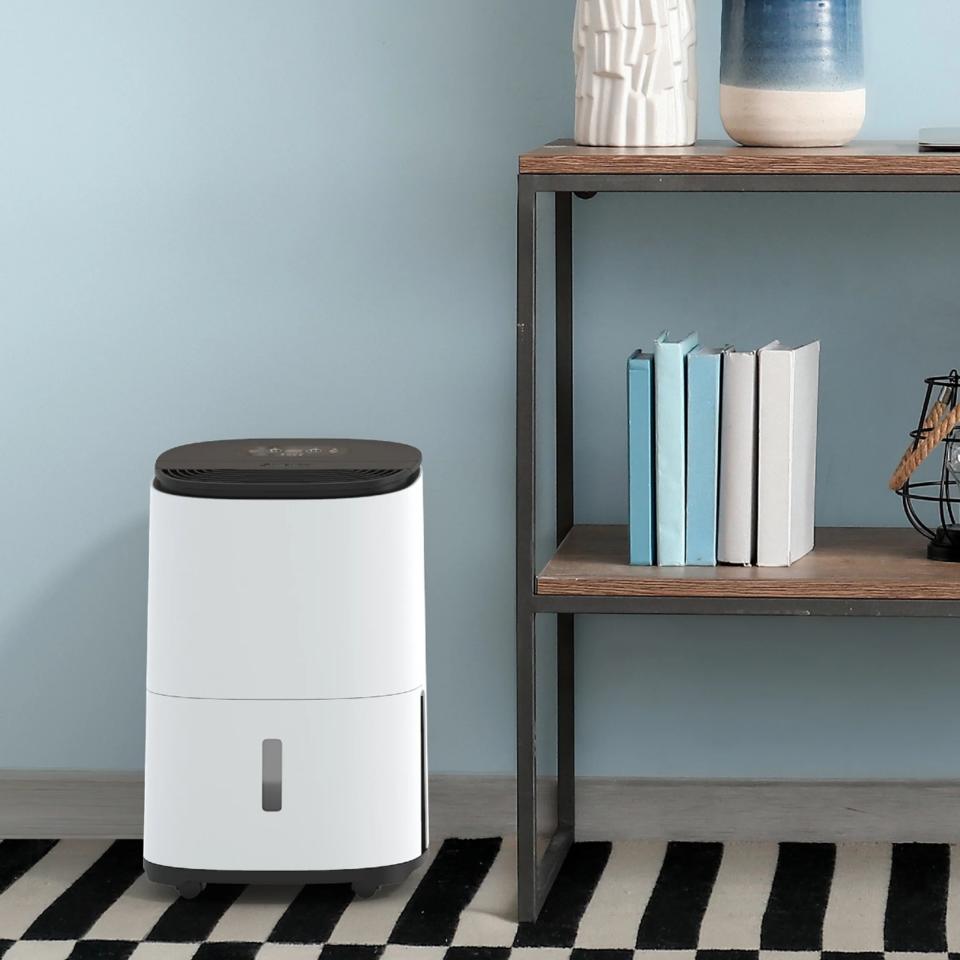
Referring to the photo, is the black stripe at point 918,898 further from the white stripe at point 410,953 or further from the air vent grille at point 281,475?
the air vent grille at point 281,475

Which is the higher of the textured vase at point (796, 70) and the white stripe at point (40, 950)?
the textured vase at point (796, 70)

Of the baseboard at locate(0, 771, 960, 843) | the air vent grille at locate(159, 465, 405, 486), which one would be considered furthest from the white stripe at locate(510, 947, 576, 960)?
the air vent grille at locate(159, 465, 405, 486)

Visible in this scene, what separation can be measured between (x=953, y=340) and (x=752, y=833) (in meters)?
0.73

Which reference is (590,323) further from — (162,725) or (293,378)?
(162,725)

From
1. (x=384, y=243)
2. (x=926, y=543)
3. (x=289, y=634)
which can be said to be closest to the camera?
(x=289, y=634)

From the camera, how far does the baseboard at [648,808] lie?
6.69 ft

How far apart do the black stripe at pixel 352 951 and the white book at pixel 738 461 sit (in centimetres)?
61

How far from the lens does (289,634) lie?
175cm

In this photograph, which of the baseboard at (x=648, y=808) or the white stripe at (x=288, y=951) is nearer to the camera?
the white stripe at (x=288, y=951)

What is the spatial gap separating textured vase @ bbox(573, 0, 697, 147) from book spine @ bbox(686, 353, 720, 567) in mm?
273

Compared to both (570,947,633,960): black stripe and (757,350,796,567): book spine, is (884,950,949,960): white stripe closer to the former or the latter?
(570,947,633,960): black stripe

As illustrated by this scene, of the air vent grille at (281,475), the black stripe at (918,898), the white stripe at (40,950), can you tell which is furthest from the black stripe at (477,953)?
the air vent grille at (281,475)

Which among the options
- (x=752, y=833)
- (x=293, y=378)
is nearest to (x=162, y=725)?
(x=293, y=378)

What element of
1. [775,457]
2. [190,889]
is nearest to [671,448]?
[775,457]
